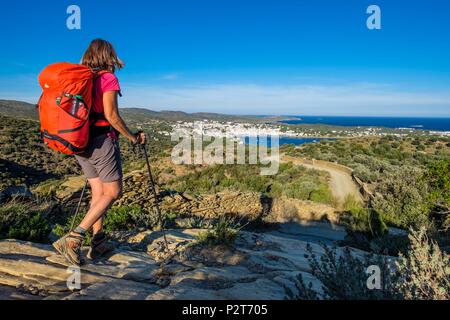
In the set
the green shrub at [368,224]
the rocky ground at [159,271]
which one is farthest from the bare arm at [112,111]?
the green shrub at [368,224]

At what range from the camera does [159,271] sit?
3.19 m

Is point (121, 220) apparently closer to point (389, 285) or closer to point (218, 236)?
point (218, 236)

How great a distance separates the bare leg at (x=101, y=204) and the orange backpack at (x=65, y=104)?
58cm

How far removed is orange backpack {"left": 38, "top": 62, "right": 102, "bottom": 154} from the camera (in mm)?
2578

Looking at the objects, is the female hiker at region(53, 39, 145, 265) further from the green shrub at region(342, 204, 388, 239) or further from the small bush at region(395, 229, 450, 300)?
the green shrub at region(342, 204, 388, 239)

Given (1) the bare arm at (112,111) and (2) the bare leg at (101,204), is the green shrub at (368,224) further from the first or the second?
(1) the bare arm at (112,111)

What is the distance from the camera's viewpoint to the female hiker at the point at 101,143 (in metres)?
2.88

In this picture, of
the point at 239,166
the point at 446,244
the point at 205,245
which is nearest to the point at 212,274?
the point at 205,245

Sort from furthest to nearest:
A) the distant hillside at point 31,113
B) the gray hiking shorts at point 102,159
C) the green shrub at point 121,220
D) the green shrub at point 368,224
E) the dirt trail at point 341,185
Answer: the distant hillside at point 31,113
the dirt trail at point 341,185
the green shrub at point 368,224
the green shrub at point 121,220
the gray hiking shorts at point 102,159

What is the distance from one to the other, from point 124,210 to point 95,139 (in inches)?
113

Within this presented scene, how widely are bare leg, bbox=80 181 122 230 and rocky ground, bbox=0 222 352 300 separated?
1.41 ft

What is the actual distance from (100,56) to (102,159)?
0.97 meters

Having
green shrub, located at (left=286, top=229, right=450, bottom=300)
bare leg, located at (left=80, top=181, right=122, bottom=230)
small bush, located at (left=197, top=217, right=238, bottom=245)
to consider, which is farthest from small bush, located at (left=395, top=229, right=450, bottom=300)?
bare leg, located at (left=80, top=181, right=122, bottom=230)

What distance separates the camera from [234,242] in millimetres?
4285
